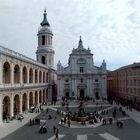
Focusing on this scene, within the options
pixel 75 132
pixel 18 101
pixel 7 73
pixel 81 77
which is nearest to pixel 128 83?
pixel 81 77

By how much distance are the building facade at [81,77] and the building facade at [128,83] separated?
16.1ft

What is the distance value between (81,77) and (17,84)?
35.8 meters

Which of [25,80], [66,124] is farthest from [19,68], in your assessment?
[66,124]

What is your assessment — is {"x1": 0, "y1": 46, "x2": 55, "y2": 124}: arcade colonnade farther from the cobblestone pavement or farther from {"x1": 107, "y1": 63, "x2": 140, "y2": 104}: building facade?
{"x1": 107, "y1": 63, "x2": 140, "y2": 104}: building facade

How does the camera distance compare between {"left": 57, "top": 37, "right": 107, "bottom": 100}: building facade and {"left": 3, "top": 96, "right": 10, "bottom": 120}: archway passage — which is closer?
{"left": 3, "top": 96, "right": 10, "bottom": 120}: archway passage

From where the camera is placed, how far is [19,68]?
4762cm

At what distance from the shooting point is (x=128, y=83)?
67.9 meters

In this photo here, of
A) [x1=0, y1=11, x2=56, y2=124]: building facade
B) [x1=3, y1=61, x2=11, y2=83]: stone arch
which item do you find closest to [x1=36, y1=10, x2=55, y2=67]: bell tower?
[x1=0, y1=11, x2=56, y2=124]: building facade

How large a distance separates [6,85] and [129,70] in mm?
37187

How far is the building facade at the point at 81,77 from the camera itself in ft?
258

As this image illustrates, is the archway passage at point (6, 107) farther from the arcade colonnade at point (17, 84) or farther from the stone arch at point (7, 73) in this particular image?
the stone arch at point (7, 73)

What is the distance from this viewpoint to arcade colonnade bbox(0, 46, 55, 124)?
39.4 metres

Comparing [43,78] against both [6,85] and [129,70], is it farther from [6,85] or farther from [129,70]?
[6,85]

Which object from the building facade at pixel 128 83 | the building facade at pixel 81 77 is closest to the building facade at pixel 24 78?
the building facade at pixel 81 77
